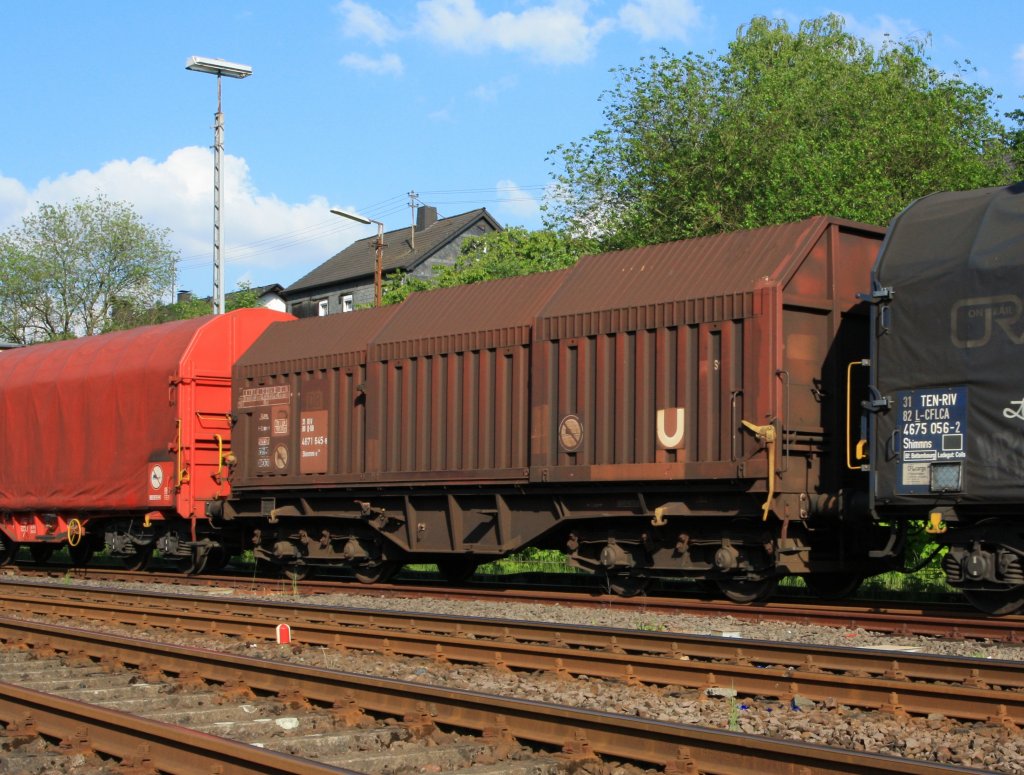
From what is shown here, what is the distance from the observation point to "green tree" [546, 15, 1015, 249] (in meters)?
30.1

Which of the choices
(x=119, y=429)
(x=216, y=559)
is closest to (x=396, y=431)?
(x=216, y=559)

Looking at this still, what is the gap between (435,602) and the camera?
14.8 meters

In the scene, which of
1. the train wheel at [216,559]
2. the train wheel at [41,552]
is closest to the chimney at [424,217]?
the train wheel at [41,552]

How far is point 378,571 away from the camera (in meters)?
17.6

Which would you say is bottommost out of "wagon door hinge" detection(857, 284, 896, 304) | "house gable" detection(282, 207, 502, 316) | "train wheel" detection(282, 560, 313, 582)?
"train wheel" detection(282, 560, 313, 582)

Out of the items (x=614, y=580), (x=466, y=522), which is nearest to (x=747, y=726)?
(x=614, y=580)

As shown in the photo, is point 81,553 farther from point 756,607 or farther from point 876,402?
point 876,402

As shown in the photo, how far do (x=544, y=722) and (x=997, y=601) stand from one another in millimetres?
6270

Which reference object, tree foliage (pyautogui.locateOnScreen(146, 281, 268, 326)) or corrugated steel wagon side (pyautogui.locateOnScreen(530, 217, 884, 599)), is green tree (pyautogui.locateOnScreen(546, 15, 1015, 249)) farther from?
tree foliage (pyautogui.locateOnScreen(146, 281, 268, 326))

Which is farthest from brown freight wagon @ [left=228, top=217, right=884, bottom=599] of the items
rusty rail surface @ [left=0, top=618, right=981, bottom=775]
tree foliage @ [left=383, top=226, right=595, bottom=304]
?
tree foliage @ [left=383, top=226, right=595, bottom=304]

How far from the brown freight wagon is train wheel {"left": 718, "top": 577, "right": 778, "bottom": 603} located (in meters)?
0.03

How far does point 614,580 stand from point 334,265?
60.5 meters

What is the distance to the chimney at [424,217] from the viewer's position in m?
72.8

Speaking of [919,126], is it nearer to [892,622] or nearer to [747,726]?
[892,622]
